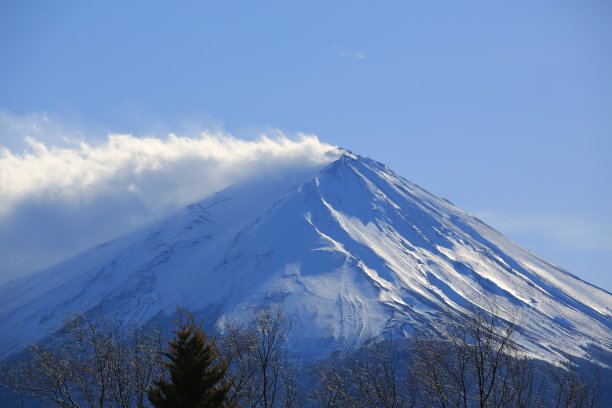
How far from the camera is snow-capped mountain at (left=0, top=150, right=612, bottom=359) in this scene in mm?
120619

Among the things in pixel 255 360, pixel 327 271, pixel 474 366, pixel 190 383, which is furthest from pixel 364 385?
pixel 327 271

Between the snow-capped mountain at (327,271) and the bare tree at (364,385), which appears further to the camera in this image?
the snow-capped mountain at (327,271)

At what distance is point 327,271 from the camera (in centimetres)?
13438

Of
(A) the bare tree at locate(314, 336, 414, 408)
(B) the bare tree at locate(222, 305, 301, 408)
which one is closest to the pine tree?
(B) the bare tree at locate(222, 305, 301, 408)

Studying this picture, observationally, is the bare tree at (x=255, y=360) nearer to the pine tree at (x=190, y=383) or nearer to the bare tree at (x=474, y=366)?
the pine tree at (x=190, y=383)

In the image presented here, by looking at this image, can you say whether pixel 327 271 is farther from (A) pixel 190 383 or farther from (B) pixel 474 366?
(A) pixel 190 383

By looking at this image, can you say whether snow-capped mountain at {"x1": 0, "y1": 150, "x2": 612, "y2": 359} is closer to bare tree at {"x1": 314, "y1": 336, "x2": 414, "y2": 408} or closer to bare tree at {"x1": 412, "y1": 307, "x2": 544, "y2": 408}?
bare tree at {"x1": 314, "y1": 336, "x2": 414, "y2": 408}

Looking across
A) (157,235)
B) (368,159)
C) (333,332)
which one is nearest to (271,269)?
(333,332)

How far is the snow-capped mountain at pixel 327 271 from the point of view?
121m

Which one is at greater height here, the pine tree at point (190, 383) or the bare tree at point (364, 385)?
the bare tree at point (364, 385)

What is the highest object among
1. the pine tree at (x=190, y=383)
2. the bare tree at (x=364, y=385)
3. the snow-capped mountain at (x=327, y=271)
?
the snow-capped mountain at (x=327, y=271)

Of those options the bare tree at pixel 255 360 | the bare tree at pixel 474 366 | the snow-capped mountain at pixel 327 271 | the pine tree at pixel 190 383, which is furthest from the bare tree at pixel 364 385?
the snow-capped mountain at pixel 327 271

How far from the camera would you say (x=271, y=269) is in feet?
449

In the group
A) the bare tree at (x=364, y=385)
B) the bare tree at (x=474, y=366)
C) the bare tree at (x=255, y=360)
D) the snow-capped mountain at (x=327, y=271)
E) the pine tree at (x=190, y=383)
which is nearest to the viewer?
the pine tree at (x=190, y=383)
